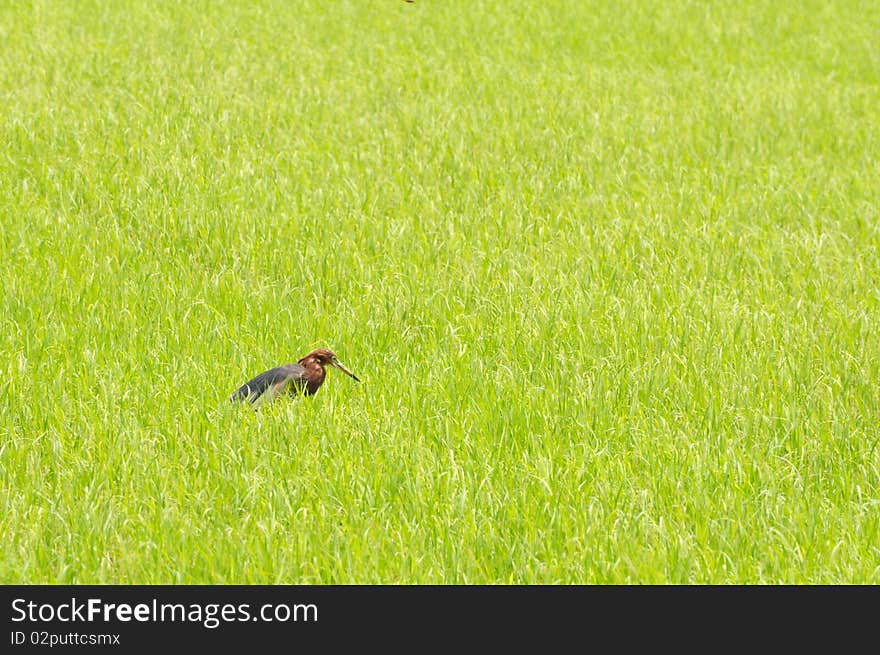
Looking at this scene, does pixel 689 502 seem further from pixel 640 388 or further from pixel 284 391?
pixel 284 391

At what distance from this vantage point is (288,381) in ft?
17.2

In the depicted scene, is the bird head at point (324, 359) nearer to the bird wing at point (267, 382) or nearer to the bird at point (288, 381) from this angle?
the bird at point (288, 381)

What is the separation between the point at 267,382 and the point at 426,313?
187 cm

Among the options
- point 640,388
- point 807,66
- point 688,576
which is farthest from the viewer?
point 807,66

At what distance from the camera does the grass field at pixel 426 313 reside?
4.38 m

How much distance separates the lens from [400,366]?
5.99m

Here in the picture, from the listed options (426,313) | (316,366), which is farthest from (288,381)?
(426,313)

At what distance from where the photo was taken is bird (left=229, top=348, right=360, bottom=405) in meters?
5.19

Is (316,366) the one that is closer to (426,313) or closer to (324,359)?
(324,359)

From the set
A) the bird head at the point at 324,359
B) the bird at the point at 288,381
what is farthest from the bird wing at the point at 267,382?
the bird head at the point at 324,359

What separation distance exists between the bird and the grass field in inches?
3.2

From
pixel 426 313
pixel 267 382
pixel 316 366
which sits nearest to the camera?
pixel 267 382

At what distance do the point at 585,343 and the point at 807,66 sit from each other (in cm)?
1081
